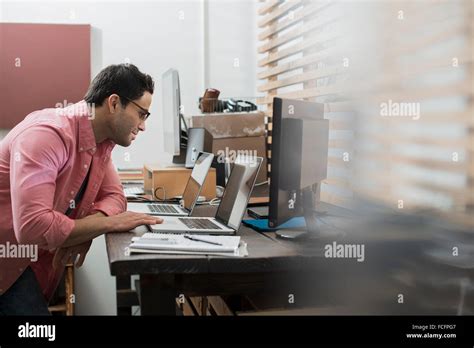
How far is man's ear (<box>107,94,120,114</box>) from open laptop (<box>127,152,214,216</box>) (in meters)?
0.40

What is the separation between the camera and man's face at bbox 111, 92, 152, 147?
1.51m

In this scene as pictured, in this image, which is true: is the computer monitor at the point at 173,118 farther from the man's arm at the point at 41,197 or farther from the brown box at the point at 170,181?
the man's arm at the point at 41,197

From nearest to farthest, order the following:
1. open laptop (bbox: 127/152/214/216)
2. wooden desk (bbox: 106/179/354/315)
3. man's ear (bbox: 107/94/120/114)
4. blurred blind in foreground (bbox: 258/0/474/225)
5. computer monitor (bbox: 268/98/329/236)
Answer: blurred blind in foreground (bbox: 258/0/474/225), wooden desk (bbox: 106/179/354/315), computer monitor (bbox: 268/98/329/236), man's ear (bbox: 107/94/120/114), open laptop (bbox: 127/152/214/216)

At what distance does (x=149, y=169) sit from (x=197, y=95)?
3.95ft

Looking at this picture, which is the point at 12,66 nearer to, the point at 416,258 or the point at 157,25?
the point at 157,25

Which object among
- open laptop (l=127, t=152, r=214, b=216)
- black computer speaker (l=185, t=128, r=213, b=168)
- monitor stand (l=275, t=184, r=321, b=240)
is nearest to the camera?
monitor stand (l=275, t=184, r=321, b=240)

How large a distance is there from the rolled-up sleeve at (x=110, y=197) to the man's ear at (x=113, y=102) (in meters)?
0.24

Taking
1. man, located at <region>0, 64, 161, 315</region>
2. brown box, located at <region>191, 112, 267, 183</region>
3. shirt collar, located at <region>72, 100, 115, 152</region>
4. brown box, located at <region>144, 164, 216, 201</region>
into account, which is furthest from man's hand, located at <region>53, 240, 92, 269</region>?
brown box, located at <region>191, 112, 267, 183</region>

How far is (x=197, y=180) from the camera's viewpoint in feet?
6.18

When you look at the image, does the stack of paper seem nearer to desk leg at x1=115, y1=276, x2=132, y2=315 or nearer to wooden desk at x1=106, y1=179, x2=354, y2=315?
wooden desk at x1=106, y1=179, x2=354, y2=315

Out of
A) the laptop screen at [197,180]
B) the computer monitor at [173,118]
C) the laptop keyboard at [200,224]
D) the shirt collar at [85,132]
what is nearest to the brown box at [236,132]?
the computer monitor at [173,118]

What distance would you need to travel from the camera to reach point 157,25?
3299 millimetres

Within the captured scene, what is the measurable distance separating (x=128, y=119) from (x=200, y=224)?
0.36 m

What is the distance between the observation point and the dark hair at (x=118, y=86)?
151 centimetres
